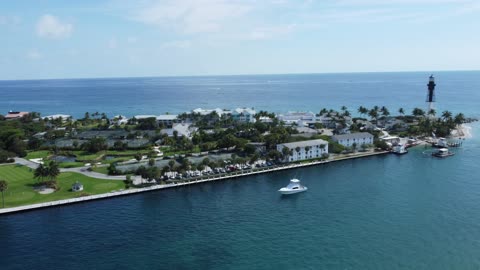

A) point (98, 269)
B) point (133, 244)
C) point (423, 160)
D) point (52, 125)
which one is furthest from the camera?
point (52, 125)

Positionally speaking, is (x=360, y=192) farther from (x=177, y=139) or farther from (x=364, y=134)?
(x=177, y=139)

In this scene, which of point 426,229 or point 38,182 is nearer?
point 426,229

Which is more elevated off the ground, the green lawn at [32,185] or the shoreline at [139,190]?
the green lawn at [32,185]

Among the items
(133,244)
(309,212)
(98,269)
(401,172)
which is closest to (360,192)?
(309,212)

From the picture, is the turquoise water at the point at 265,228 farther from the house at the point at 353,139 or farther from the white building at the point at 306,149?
the house at the point at 353,139

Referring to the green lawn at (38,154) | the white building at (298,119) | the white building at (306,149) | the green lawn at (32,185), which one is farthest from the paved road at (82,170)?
the white building at (298,119)

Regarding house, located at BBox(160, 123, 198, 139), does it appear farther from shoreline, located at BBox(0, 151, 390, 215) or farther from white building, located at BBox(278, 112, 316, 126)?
shoreline, located at BBox(0, 151, 390, 215)
